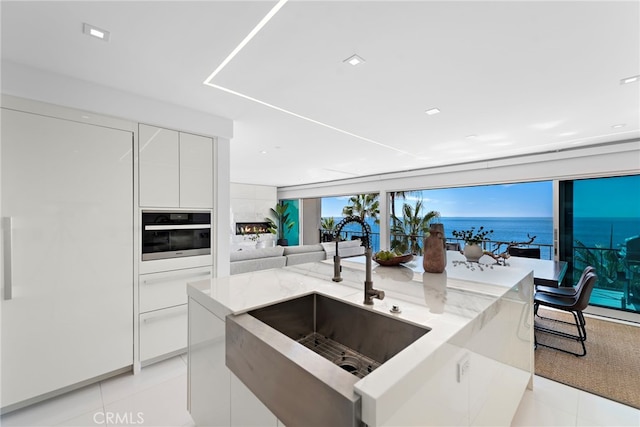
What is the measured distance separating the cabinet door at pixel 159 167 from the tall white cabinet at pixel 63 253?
0.11 m

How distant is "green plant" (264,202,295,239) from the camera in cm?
886

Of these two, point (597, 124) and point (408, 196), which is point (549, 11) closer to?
point (597, 124)

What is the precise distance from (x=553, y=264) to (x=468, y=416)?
3173 millimetres

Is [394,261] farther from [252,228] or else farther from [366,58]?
[252,228]

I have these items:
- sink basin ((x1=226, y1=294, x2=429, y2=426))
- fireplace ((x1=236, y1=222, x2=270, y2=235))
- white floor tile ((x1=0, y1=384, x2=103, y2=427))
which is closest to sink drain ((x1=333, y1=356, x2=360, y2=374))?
sink basin ((x1=226, y1=294, x2=429, y2=426))

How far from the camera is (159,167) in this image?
247cm

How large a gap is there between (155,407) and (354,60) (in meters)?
2.78

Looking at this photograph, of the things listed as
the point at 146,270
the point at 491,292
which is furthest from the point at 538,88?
the point at 146,270

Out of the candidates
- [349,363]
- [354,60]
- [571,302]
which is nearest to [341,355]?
[349,363]

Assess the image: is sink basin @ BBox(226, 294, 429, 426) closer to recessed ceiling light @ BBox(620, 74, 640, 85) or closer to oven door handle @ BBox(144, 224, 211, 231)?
oven door handle @ BBox(144, 224, 211, 231)

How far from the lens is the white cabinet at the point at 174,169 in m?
2.41

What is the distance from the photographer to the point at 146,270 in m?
2.40

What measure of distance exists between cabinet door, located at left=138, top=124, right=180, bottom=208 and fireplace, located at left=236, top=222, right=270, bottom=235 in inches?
223

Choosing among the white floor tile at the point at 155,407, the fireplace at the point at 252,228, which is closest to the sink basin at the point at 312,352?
the white floor tile at the point at 155,407
